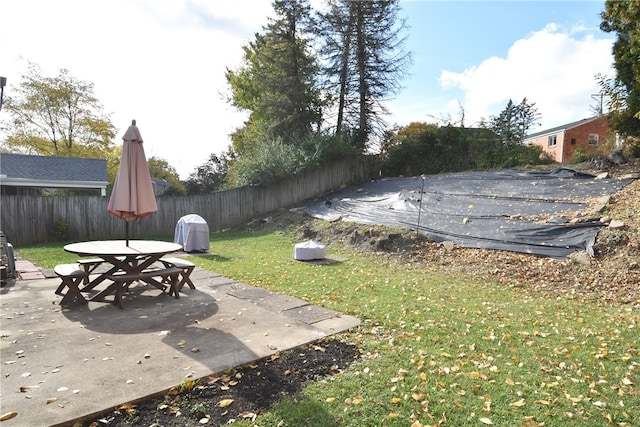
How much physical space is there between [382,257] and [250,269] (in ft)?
10.3

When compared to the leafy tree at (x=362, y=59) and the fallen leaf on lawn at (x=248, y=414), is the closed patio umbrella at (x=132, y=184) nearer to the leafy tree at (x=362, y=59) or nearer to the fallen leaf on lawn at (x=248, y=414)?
the fallen leaf on lawn at (x=248, y=414)

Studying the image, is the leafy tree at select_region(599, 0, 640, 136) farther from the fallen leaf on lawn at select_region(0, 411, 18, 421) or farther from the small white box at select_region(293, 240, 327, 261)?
the fallen leaf on lawn at select_region(0, 411, 18, 421)

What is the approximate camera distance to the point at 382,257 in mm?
8320

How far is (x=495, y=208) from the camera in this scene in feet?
30.0

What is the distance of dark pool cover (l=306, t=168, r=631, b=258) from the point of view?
7203 mm

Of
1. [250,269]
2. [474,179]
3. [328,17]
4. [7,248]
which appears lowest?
[250,269]

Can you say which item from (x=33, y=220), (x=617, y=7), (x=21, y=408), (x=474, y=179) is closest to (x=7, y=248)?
(x=21, y=408)

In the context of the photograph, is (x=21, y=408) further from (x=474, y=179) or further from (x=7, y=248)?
(x=474, y=179)

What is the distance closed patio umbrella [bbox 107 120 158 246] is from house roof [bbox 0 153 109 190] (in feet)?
51.2

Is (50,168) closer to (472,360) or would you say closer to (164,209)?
(164,209)

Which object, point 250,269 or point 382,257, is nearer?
point 250,269

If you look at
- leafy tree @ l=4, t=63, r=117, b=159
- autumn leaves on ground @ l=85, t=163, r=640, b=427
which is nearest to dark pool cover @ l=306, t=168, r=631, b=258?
autumn leaves on ground @ l=85, t=163, r=640, b=427

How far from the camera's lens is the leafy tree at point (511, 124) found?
15102 millimetres

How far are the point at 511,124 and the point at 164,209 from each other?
48.5 ft
